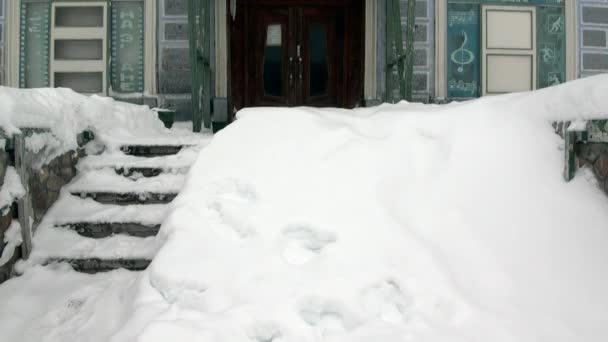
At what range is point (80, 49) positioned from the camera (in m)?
7.20

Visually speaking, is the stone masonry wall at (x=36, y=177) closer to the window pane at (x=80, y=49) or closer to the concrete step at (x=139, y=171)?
the concrete step at (x=139, y=171)

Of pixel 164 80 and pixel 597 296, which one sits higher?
pixel 164 80

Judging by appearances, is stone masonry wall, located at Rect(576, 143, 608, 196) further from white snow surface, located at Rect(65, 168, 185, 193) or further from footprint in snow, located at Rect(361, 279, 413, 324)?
white snow surface, located at Rect(65, 168, 185, 193)

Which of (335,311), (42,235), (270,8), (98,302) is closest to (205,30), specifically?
(270,8)

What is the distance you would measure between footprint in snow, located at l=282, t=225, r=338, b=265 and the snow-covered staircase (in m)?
0.79

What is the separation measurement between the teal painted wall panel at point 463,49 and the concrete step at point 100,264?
224 inches

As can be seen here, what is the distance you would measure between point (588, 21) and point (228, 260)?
7371 mm

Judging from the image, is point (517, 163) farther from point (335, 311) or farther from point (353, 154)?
point (335, 311)

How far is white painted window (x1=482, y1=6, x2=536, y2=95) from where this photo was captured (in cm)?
755

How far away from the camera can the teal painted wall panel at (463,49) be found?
7523 millimetres

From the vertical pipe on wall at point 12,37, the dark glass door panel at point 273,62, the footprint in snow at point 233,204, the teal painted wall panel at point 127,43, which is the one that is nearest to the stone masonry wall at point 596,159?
the footprint in snow at point 233,204

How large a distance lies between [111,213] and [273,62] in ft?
16.7

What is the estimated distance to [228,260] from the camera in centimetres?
251

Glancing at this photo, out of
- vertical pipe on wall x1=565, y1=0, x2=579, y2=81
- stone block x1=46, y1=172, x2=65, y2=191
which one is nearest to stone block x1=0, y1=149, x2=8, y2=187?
stone block x1=46, y1=172, x2=65, y2=191
